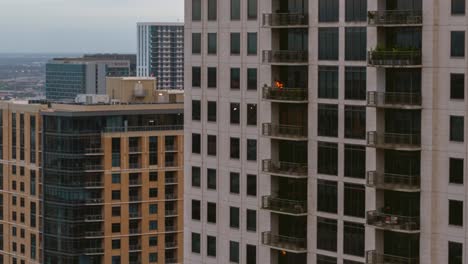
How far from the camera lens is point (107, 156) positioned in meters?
151

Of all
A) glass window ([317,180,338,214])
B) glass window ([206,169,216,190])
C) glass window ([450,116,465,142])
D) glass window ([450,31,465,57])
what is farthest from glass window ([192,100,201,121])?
glass window ([450,31,465,57])

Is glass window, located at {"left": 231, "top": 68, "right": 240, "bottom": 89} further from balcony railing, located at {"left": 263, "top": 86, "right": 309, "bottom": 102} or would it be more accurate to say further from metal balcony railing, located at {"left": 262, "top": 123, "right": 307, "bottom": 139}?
metal balcony railing, located at {"left": 262, "top": 123, "right": 307, "bottom": 139}

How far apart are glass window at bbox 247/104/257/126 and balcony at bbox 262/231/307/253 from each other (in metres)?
5.98

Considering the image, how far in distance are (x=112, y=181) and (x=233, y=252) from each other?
75478 millimetres

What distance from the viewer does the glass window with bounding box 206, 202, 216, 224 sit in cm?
7850

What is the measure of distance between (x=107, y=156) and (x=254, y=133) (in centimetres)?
7722

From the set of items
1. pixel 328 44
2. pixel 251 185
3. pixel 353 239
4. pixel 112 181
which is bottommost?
pixel 112 181

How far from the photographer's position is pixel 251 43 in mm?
75500

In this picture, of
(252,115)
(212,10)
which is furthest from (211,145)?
(212,10)

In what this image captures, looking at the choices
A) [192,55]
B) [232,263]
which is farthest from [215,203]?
[192,55]

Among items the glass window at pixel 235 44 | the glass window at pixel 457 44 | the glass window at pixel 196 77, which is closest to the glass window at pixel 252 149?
the glass window at pixel 235 44

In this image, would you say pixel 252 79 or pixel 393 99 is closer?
pixel 393 99

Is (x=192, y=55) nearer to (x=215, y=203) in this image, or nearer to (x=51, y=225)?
(x=215, y=203)

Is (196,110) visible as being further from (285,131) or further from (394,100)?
(394,100)
